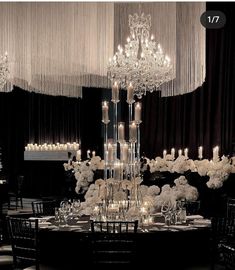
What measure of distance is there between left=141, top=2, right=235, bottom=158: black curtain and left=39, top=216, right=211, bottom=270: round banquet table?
4672 millimetres

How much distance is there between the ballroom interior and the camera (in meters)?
5.95

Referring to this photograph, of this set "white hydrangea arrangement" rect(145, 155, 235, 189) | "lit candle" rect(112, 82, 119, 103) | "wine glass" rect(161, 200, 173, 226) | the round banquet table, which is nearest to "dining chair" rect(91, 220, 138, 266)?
the round banquet table

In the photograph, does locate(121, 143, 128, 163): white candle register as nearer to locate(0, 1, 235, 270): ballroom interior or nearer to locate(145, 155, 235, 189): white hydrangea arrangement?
locate(0, 1, 235, 270): ballroom interior

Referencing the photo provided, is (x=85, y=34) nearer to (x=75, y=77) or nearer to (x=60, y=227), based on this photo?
(x=75, y=77)

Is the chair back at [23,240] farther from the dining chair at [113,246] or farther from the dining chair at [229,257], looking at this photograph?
the dining chair at [229,257]

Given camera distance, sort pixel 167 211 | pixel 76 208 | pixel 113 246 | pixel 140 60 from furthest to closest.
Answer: pixel 140 60
pixel 76 208
pixel 167 211
pixel 113 246

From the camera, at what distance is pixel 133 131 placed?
5828mm

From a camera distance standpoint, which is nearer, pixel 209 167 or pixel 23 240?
pixel 23 240

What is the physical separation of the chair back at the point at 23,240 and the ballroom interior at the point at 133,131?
0.5 inches

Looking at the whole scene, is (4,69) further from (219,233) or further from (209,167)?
(219,233)

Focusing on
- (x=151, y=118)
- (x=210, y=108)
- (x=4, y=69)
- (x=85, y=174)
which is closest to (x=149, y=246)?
(x=85, y=174)

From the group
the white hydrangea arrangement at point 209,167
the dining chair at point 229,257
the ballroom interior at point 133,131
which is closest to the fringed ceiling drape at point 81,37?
the ballroom interior at point 133,131

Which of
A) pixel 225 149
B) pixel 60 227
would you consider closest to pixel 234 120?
pixel 225 149

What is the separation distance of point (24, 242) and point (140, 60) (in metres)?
4.19
